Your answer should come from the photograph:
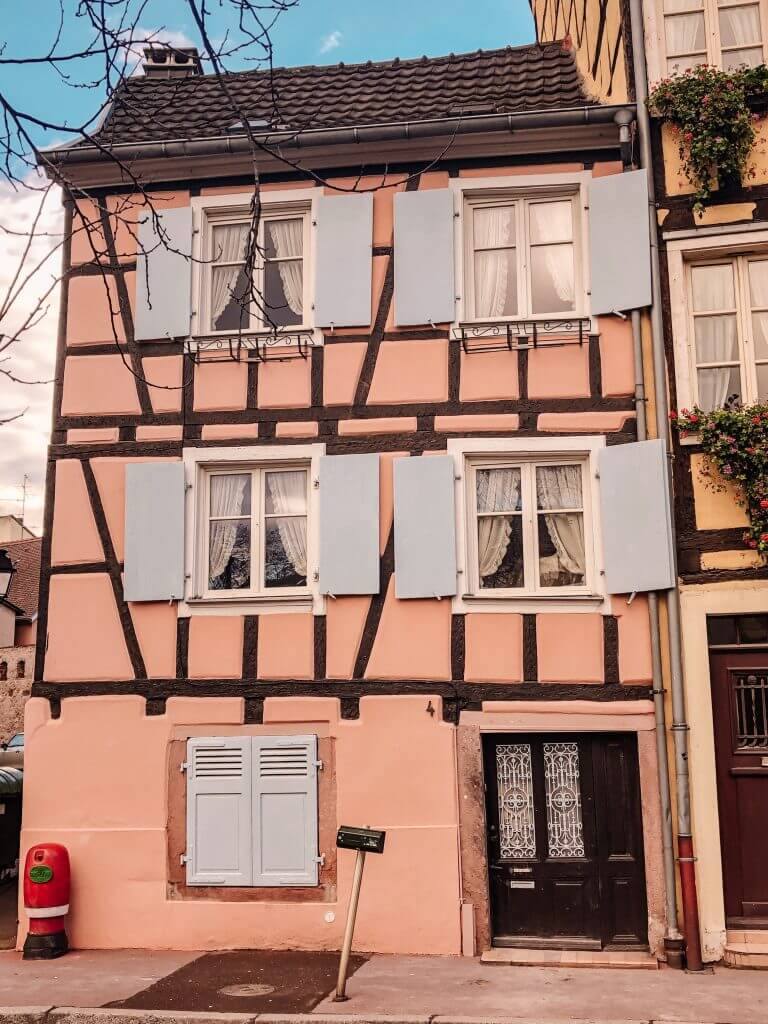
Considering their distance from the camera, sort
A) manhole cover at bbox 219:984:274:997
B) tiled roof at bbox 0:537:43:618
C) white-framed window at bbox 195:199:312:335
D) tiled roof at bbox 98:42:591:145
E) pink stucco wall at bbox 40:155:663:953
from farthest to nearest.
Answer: tiled roof at bbox 0:537:43:618, tiled roof at bbox 98:42:591:145, white-framed window at bbox 195:199:312:335, pink stucco wall at bbox 40:155:663:953, manhole cover at bbox 219:984:274:997

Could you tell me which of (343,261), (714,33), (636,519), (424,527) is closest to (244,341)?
(343,261)

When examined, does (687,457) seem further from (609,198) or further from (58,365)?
(58,365)

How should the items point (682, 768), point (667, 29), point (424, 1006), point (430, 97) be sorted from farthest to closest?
1. point (430, 97)
2. point (667, 29)
3. point (682, 768)
4. point (424, 1006)

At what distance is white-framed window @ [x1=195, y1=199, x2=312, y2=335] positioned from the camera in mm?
9102

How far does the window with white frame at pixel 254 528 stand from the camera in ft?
28.7

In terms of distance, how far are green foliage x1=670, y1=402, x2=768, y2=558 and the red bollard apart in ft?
19.9

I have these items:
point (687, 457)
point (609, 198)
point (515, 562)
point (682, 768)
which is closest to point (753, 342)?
point (687, 457)

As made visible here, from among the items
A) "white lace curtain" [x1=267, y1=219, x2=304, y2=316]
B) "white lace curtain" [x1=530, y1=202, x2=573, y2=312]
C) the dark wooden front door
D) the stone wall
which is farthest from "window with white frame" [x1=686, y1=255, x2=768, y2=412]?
the stone wall

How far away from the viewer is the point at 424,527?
27.6ft

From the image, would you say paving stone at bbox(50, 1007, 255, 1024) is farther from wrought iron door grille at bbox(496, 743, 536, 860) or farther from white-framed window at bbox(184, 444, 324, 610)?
white-framed window at bbox(184, 444, 324, 610)

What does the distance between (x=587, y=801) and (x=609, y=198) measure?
16.5 feet

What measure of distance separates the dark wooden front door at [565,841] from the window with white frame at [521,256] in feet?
12.2

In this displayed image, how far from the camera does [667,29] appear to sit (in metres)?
8.88

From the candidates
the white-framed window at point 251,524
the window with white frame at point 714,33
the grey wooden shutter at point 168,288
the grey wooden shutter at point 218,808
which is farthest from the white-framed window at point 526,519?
the window with white frame at point 714,33
